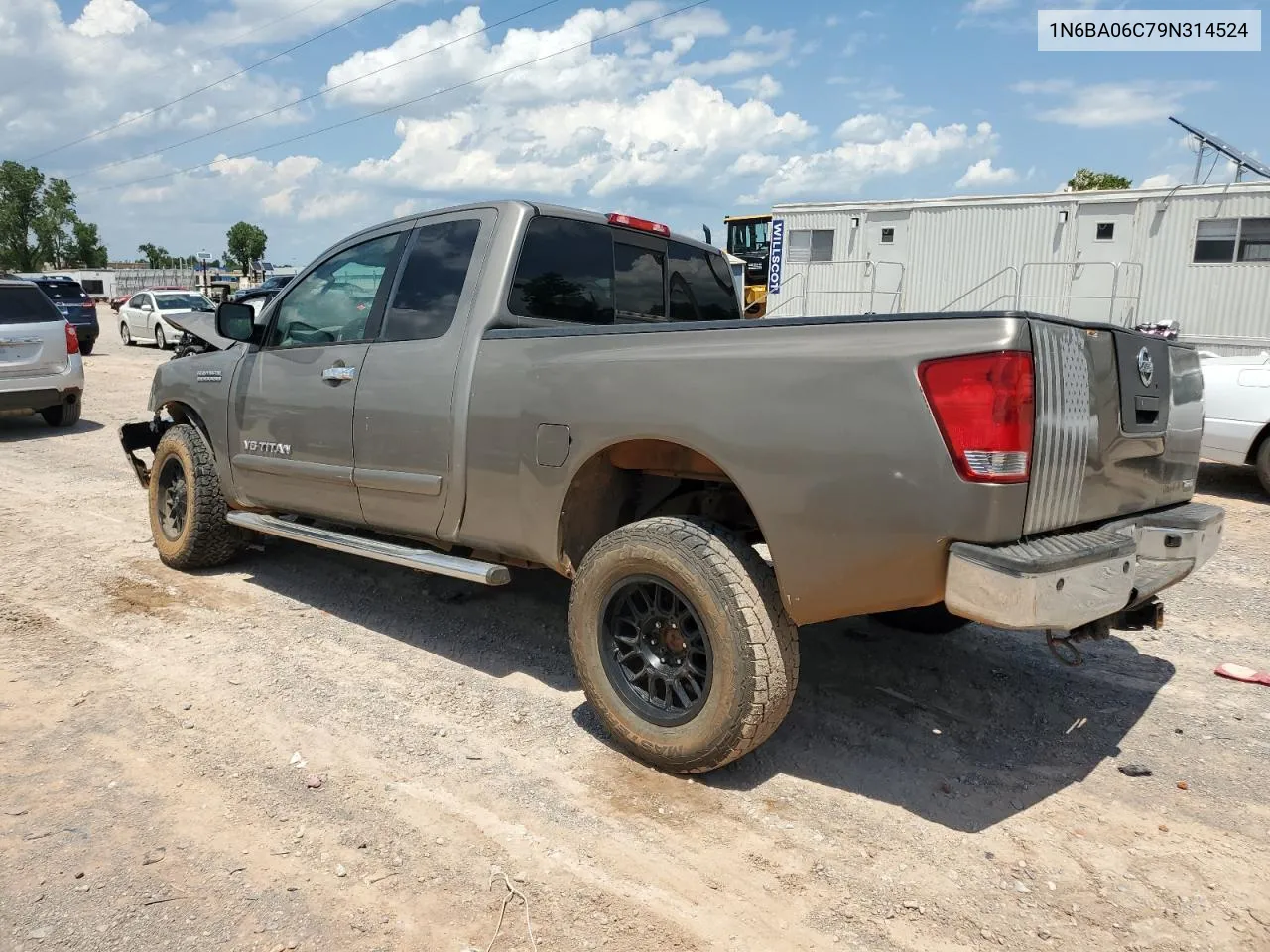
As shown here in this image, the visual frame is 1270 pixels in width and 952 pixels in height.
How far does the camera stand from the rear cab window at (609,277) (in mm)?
4039

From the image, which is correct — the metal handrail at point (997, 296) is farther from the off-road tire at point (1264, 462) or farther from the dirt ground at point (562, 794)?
A: the dirt ground at point (562, 794)

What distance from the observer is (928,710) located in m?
3.84

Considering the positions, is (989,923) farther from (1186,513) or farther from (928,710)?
(1186,513)

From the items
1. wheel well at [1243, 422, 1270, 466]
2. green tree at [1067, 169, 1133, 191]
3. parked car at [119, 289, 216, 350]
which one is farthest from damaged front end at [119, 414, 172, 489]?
green tree at [1067, 169, 1133, 191]

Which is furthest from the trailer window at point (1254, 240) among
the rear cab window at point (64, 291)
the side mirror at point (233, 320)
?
the rear cab window at point (64, 291)

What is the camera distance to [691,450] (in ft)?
10.6

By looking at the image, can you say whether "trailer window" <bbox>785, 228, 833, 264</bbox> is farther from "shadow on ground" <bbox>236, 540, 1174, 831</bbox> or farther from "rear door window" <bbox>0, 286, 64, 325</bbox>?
"shadow on ground" <bbox>236, 540, 1174, 831</bbox>

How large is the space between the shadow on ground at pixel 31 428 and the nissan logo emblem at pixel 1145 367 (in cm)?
1182

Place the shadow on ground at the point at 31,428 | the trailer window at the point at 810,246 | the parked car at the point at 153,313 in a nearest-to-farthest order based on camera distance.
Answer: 1. the shadow on ground at the point at 31,428
2. the trailer window at the point at 810,246
3. the parked car at the point at 153,313

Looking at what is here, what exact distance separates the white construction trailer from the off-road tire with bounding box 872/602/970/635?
11.8m

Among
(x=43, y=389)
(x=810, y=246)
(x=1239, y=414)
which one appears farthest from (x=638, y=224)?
(x=810, y=246)

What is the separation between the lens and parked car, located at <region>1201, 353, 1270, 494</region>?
318 inches

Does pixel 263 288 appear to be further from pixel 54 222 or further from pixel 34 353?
pixel 54 222

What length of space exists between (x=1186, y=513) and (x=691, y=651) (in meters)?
1.87
